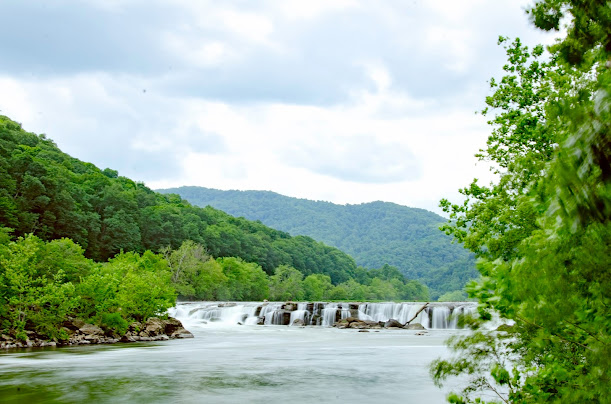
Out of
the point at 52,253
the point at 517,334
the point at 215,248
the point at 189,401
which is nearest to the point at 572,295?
→ the point at 517,334

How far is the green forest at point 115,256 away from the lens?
23.8m

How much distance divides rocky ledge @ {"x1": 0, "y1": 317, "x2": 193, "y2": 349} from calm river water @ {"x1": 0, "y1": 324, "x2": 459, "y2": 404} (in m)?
1.58

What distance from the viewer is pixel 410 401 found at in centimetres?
1266

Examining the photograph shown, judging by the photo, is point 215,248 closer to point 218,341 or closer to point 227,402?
point 218,341

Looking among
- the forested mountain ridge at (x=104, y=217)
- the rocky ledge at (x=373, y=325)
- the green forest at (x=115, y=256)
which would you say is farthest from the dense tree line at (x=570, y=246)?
the forested mountain ridge at (x=104, y=217)

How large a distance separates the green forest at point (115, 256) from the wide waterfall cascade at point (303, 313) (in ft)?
10.5

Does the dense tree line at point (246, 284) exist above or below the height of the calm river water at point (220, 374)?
above

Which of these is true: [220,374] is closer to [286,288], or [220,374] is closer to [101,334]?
[101,334]

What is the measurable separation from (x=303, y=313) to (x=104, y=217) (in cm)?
3629

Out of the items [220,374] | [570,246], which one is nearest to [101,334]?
[220,374]

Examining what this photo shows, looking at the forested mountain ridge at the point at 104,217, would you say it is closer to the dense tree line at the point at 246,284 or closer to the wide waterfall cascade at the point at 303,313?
the dense tree line at the point at 246,284

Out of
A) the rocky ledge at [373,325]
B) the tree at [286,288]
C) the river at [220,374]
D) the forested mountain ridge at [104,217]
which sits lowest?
the river at [220,374]

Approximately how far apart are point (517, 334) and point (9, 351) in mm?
21182

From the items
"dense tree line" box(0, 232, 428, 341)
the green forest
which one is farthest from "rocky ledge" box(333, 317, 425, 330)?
"dense tree line" box(0, 232, 428, 341)
